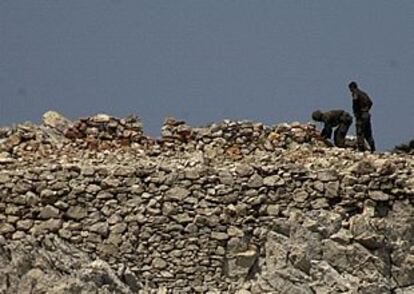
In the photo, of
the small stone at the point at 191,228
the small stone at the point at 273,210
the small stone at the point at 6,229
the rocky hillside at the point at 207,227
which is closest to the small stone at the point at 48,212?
the rocky hillside at the point at 207,227

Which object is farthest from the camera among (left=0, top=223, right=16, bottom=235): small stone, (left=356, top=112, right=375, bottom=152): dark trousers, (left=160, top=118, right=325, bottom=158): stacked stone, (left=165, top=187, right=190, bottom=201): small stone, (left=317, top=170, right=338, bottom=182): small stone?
(left=356, top=112, right=375, bottom=152): dark trousers

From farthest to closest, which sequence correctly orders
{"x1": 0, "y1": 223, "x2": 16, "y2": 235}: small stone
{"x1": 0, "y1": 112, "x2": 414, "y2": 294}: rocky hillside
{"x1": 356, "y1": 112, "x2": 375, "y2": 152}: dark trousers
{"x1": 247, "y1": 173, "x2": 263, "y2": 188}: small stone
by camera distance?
{"x1": 356, "y1": 112, "x2": 375, "y2": 152}: dark trousers, {"x1": 247, "y1": 173, "x2": 263, "y2": 188}: small stone, {"x1": 0, "y1": 223, "x2": 16, "y2": 235}: small stone, {"x1": 0, "y1": 112, "x2": 414, "y2": 294}: rocky hillside

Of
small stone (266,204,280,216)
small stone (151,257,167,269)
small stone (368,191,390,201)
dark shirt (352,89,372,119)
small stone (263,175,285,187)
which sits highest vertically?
dark shirt (352,89,372,119)

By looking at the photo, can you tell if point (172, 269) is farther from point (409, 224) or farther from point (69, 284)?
point (409, 224)

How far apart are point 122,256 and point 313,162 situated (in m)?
4.24

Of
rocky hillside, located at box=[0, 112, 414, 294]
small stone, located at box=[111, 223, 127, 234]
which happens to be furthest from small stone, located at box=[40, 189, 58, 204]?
small stone, located at box=[111, 223, 127, 234]

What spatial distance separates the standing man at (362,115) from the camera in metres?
23.0

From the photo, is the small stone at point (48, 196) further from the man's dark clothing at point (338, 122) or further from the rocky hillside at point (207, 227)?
the man's dark clothing at point (338, 122)

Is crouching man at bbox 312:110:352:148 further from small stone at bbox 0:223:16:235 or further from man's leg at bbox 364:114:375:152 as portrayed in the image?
small stone at bbox 0:223:16:235

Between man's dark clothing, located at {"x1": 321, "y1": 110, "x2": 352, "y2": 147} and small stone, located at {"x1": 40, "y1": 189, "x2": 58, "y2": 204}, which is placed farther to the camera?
man's dark clothing, located at {"x1": 321, "y1": 110, "x2": 352, "y2": 147}

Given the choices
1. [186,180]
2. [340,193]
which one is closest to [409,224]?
[340,193]

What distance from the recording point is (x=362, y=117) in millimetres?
23016

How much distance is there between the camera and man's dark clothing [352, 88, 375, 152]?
22953 mm

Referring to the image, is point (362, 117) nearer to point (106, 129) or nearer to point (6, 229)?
point (106, 129)
